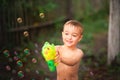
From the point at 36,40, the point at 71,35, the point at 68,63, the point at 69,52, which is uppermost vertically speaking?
the point at 71,35

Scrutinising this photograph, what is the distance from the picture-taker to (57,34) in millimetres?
8156

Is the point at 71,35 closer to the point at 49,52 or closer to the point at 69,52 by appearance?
the point at 69,52

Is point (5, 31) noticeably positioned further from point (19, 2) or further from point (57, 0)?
point (57, 0)

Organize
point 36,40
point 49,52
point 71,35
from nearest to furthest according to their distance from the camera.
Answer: point 49,52 → point 71,35 → point 36,40

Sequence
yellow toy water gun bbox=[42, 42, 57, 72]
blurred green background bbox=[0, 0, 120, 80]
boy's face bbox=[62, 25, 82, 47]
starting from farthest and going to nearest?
blurred green background bbox=[0, 0, 120, 80] < boy's face bbox=[62, 25, 82, 47] < yellow toy water gun bbox=[42, 42, 57, 72]

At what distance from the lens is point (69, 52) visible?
4.35 m

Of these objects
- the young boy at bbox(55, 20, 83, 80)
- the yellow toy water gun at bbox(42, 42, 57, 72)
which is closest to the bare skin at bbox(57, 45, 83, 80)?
the young boy at bbox(55, 20, 83, 80)

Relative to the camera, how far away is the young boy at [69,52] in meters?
4.30

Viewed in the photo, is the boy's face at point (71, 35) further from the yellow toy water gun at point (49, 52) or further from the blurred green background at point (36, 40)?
the blurred green background at point (36, 40)

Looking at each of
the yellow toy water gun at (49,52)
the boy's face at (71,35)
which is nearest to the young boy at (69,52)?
the boy's face at (71,35)

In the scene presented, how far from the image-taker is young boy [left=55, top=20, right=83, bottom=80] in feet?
14.1

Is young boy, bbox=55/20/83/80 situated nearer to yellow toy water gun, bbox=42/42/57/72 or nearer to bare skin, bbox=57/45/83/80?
bare skin, bbox=57/45/83/80

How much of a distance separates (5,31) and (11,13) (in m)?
0.34

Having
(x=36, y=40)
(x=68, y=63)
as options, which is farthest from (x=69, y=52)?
(x=36, y=40)
